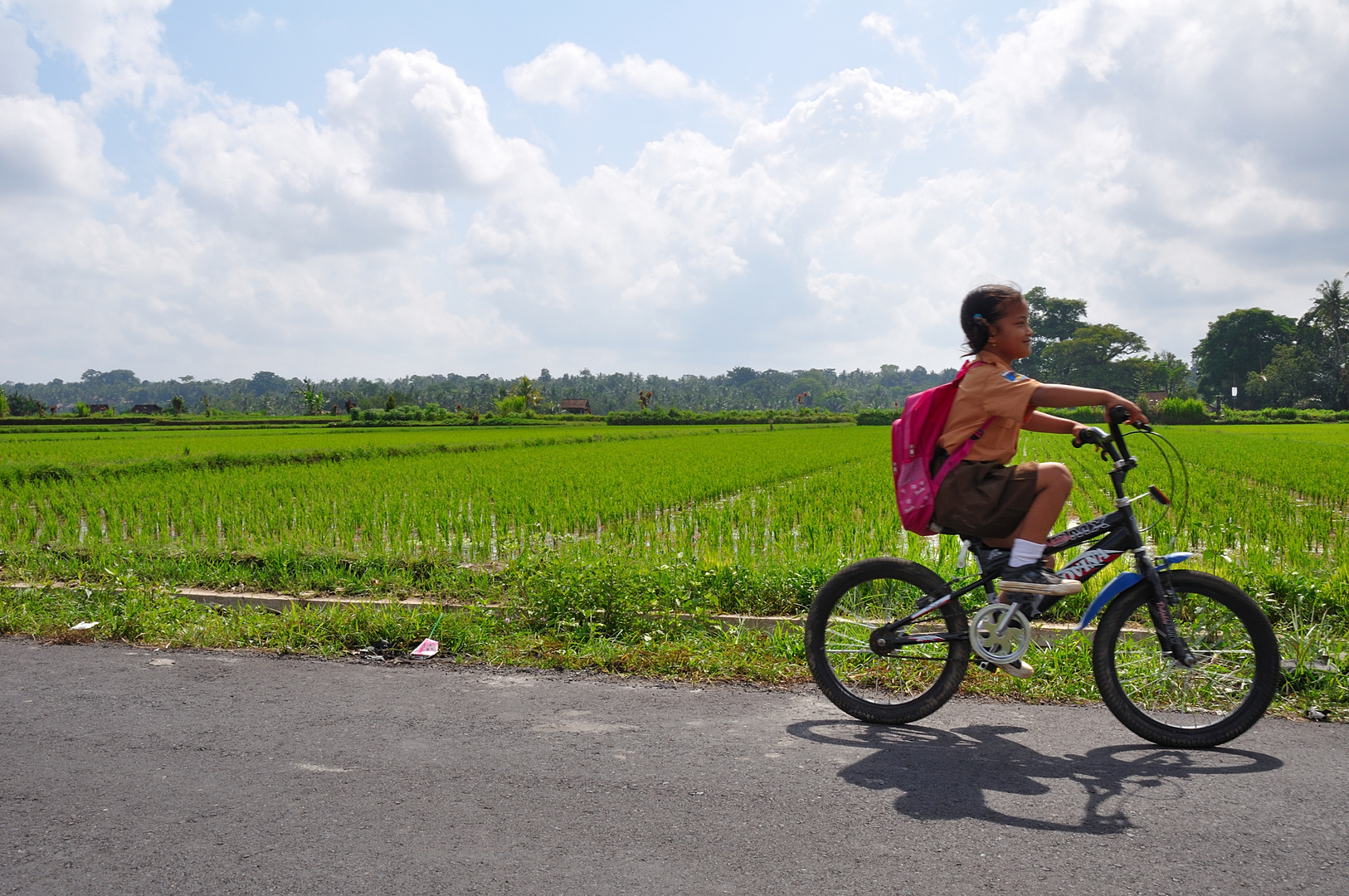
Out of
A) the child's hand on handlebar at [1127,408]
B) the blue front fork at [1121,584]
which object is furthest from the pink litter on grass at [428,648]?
the child's hand on handlebar at [1127,408]

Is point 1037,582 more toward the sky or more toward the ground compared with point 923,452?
more toward the ground

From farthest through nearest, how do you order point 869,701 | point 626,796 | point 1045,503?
point 869,701, point 1045,503, point 626,796

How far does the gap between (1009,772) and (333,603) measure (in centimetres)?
405

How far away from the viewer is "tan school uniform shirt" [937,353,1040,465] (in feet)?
9.12

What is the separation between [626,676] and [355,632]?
64.4 inches

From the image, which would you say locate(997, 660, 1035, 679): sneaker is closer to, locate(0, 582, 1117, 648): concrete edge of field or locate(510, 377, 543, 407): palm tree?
locate(0, 582, 1117, 648): concrete edge of field

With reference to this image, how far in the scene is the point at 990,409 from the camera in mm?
2822

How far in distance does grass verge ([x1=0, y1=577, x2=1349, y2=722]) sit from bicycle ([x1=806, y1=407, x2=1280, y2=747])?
18.5 inches

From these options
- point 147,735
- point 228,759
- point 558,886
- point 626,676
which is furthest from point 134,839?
point 626,676

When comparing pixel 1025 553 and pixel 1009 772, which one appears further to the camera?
pixel 1025 553

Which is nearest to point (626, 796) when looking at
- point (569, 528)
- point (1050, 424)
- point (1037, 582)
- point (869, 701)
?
point (869, 701)

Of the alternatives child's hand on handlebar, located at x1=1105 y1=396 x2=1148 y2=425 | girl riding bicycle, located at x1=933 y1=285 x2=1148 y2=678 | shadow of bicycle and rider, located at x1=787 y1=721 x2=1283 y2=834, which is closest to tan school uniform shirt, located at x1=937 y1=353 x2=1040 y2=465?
girl riding bicycle, located at x1=933 y1=285 x2=1148 y2=678

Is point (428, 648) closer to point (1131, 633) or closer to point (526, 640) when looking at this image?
point (526, 640)

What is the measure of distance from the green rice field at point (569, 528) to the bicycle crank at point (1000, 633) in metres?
0.75
